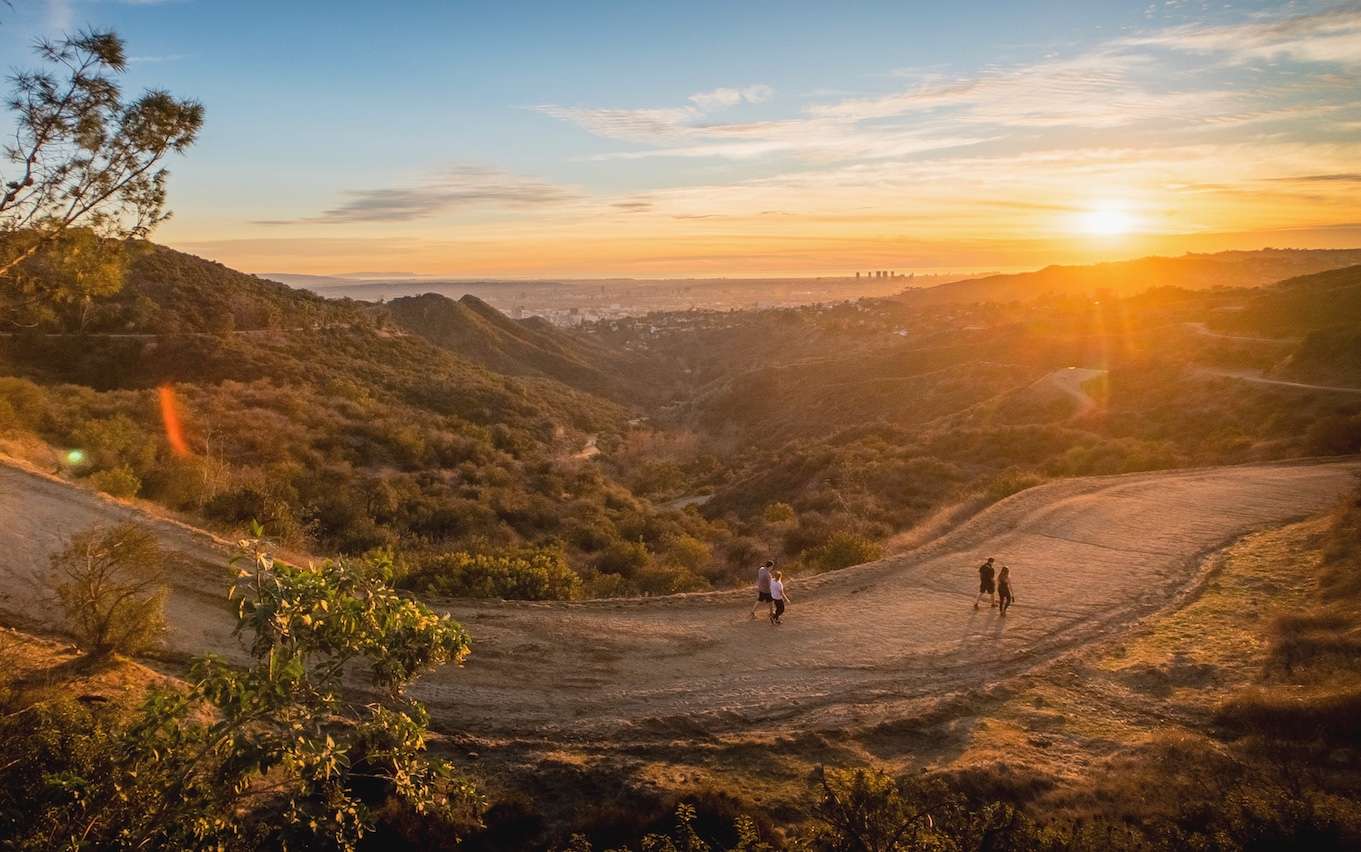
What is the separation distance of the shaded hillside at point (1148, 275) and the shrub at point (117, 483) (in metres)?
138

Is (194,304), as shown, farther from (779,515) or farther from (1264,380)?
(1264,380)

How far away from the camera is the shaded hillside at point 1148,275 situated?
145750 millimetres

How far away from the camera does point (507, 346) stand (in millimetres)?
85000

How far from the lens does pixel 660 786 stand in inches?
299

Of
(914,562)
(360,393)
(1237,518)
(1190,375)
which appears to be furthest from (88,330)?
(1190,375)

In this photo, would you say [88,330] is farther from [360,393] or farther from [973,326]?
[973,326]

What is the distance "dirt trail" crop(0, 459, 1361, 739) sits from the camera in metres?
9.43

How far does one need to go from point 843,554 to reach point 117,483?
634 inches

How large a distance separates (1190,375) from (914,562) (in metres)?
31.7

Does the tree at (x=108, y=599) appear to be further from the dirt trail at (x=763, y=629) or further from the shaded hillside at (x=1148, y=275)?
the shaded hillside at (x=1148, y=275)

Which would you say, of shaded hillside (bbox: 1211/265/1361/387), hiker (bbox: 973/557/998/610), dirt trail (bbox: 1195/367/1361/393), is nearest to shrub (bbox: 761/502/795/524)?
hiker (bbox: 973/557/998/610)

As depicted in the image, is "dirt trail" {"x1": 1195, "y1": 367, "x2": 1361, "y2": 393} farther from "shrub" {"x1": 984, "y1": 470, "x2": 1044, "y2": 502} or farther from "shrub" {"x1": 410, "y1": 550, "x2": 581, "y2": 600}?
"shrub" {"x1": 410, "y1": 550, "x2": 581, "y2": 600}

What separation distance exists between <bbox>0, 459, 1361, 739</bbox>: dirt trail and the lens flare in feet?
33.2

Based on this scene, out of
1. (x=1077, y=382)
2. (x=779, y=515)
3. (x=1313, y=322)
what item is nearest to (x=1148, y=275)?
(x=1313, y=322)
